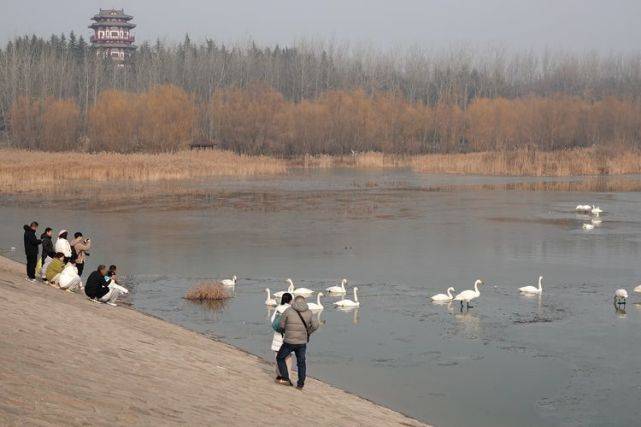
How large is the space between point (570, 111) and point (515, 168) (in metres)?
24.8

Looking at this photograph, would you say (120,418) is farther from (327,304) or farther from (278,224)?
(278,224)

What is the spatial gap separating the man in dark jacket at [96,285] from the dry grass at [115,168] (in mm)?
33699

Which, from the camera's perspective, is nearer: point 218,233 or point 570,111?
point 218,233

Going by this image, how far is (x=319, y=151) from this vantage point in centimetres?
8538

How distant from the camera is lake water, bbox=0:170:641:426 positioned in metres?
14.2

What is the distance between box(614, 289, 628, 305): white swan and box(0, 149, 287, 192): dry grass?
1477 inches

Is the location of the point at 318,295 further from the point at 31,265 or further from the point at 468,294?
the point at 31,265

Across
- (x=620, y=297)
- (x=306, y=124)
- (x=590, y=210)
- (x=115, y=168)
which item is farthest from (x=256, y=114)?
(x=620, y=297)

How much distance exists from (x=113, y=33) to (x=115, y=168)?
89.3 meters

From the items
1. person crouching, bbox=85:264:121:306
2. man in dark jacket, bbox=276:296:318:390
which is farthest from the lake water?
man in dark jacket, bbox=276:296:318:390

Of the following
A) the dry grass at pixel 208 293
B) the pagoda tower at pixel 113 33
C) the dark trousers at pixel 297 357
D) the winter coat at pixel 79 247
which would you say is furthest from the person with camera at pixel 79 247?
the pagoda tower at pixel 113 33

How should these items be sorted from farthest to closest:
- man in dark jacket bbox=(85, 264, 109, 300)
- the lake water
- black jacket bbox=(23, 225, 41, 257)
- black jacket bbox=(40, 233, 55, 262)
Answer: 1. black jacket bbox=(40, 233, 55, 262)
2. black jacket bbox=(23, 225, 41, 257)
3. man in dark jacket bbox=(85, 264, 109, 300)
4. the lake water

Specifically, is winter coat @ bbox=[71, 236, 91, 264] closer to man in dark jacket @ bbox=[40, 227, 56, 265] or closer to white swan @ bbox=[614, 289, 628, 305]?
man in dark jacket @ bbox=[40, 227, 56, 265]

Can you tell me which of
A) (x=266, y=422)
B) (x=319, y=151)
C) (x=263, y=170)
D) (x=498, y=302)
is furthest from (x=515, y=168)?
(x=266, y=422)
